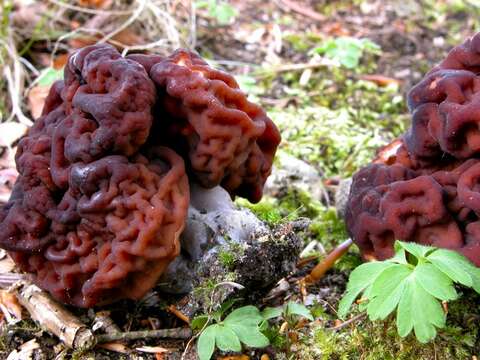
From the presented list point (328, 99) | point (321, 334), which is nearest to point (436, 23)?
point (328, 99)

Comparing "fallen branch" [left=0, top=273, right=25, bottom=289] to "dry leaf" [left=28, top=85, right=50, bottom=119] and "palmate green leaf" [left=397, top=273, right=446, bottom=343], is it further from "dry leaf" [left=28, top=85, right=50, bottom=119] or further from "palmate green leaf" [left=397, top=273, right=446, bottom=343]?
"palmate green leaf" [left=397, top=273, right=446, bottom=343]

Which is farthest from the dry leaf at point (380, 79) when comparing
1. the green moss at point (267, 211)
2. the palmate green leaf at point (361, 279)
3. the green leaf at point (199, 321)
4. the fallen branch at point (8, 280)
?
the fallen branch at point (8, 280)

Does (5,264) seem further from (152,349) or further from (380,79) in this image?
(380,79)

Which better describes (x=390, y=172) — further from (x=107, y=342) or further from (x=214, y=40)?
(x=214, y=40)

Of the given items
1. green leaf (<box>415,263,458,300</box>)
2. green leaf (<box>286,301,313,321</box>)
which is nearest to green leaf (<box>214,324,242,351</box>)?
green leaf (<box>286,301,313,321</box>)

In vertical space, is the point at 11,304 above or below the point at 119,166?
below

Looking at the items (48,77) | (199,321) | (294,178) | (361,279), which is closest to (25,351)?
(199,321)
